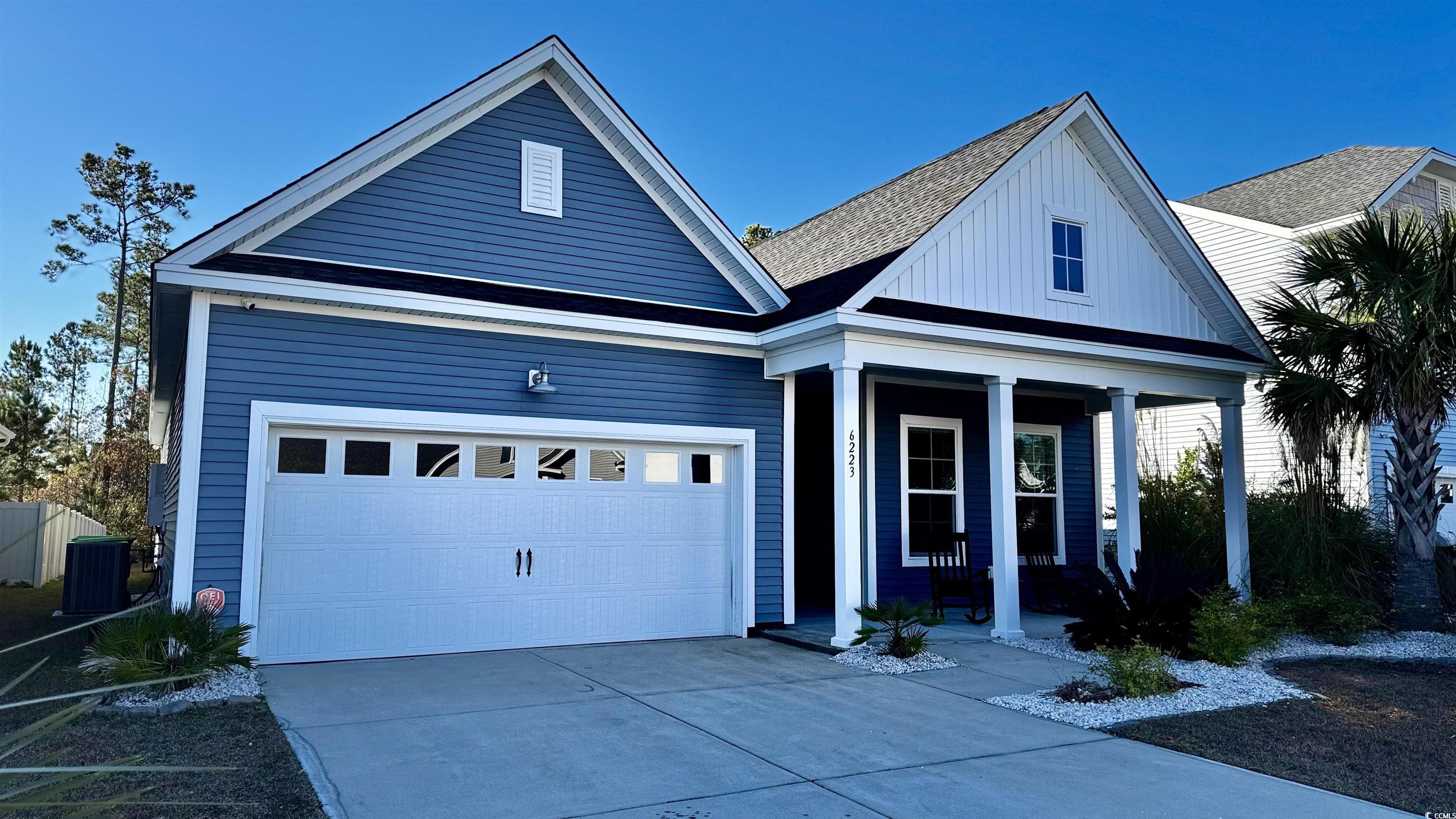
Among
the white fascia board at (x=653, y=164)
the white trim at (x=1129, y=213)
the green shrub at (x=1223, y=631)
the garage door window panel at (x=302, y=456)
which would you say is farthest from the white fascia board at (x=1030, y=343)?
the garage door window panel at (x=302, y=456)

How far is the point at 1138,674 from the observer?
7.54 meters

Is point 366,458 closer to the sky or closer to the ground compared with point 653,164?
closer to the ground

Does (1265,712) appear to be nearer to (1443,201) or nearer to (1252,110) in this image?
(1443,201)

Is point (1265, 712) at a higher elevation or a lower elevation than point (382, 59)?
lower

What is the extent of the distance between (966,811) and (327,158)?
312 inches

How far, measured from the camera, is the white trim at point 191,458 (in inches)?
326

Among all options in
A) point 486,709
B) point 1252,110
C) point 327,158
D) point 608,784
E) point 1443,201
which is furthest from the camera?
point 1252,110

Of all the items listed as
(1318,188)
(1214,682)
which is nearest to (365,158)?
(1214,682)

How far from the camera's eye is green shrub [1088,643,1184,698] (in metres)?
7.52

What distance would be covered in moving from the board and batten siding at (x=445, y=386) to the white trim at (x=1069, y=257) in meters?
3.54

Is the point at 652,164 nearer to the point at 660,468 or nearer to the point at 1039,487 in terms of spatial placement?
the point at 660,468

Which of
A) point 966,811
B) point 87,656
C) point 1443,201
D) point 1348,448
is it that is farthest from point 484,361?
point 1443,201

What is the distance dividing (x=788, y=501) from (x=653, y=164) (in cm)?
399

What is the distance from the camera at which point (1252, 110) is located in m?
26.0
